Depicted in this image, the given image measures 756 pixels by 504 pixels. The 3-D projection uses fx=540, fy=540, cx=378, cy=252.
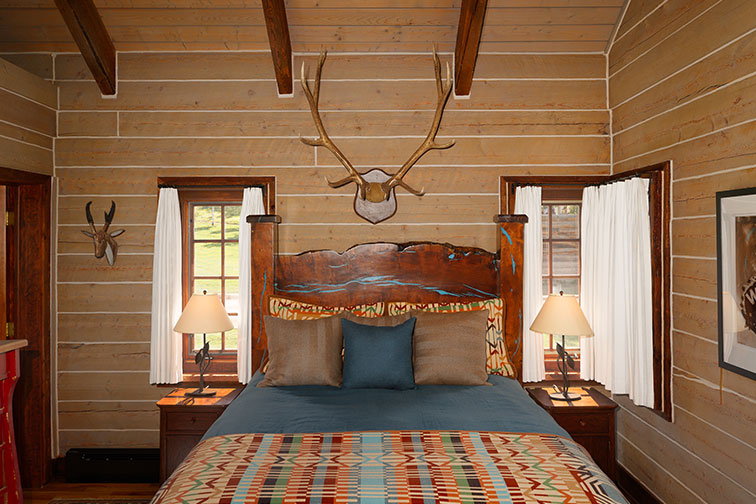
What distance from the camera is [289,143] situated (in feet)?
11.6

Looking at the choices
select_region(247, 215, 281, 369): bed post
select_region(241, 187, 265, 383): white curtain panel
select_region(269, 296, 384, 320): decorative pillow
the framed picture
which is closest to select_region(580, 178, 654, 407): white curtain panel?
the framed picture

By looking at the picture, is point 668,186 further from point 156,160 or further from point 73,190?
point 73,190

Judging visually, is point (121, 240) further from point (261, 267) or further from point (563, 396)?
point (563, 396)

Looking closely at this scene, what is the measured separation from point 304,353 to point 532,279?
1.57 meters

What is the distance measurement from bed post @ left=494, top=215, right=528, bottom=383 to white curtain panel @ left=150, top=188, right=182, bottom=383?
210 cm

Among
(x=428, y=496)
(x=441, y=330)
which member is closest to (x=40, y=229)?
(x=441, y=330)

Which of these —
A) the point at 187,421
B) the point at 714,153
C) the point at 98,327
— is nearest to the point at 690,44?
the point at 714,153

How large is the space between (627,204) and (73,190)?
345 centimetres

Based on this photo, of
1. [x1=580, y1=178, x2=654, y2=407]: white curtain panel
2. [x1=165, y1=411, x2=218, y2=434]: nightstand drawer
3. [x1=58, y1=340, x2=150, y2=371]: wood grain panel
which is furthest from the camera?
[x1=58, y1=340, x2=150, y2=371]: wood grain panel

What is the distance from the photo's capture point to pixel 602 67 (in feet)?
11.7

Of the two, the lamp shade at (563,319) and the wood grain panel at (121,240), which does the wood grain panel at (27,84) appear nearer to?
the wood grain panel at (121,240)

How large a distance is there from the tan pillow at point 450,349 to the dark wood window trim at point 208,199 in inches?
53.2

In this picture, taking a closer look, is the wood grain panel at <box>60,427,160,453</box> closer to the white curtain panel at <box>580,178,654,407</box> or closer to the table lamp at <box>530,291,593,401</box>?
the table lamp at <box>530,291,593,401</box>

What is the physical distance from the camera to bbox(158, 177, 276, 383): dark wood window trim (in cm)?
353
